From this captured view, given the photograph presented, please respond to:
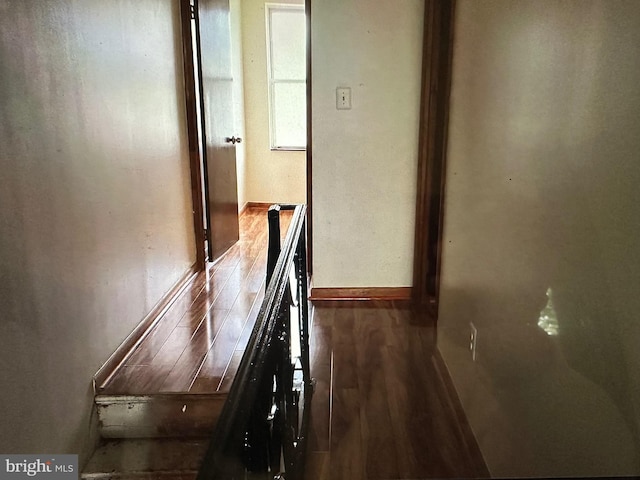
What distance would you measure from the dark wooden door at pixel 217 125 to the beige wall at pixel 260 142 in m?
1.25

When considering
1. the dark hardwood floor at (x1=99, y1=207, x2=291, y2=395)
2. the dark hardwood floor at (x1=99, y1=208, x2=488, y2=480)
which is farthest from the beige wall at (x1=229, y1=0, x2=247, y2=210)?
the dark hardwood floor at (x1=99, y1=208, x2=488, y2=480)

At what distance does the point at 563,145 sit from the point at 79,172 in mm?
1596

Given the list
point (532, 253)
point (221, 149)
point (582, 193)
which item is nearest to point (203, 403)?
point (532, 253)

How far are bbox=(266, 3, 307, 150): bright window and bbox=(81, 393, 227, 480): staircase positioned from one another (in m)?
3.86

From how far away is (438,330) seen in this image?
8.38 ft

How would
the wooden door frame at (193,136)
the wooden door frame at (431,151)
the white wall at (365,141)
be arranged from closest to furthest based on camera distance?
1. the wooden door frame at (431,151)
2. the white wall at (365,141)
3. the wooden door frame at (193,136)

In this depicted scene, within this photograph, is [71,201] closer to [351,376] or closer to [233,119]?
[351,376]

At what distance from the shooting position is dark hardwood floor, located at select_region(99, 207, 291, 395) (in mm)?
2033

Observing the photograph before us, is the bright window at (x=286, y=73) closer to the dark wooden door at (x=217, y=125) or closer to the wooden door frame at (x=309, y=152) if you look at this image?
the dark wooden door at (x=217, y=125)

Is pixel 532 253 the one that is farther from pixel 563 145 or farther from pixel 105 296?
pixel 105 296

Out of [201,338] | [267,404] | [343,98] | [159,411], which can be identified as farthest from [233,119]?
[267,404]

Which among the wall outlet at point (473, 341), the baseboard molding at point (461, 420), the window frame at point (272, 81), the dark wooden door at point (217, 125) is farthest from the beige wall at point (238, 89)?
the wall outlet at point (473, 341)

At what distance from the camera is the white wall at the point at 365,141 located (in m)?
2.82

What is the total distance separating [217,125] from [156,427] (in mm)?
2247
